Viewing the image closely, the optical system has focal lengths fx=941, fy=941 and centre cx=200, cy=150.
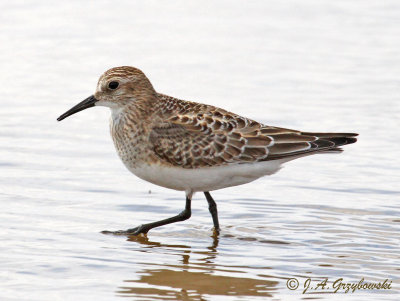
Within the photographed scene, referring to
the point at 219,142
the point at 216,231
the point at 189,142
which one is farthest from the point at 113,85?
the point at 216,231

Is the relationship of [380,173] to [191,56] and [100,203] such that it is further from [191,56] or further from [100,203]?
[191,56]

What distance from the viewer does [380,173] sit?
13023 millimetres

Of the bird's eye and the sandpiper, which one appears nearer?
the sandpiper

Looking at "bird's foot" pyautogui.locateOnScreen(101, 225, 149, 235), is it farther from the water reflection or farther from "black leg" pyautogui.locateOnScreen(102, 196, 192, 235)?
the water reflection

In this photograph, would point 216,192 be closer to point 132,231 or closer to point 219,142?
point 219,142

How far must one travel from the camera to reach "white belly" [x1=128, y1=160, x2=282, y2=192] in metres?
10.9

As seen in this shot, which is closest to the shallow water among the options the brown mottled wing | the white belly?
the white belly

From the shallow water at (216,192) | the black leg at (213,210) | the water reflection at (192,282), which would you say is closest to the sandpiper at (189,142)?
the black leg at (213,210)

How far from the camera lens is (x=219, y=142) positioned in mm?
11102

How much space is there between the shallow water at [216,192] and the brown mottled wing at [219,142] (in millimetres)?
897

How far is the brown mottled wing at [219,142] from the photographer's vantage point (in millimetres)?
10961

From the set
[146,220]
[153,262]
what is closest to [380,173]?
[146,220]

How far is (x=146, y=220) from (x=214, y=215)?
885mm

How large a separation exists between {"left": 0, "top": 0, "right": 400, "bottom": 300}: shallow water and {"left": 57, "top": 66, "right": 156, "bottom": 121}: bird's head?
51.3 inches
